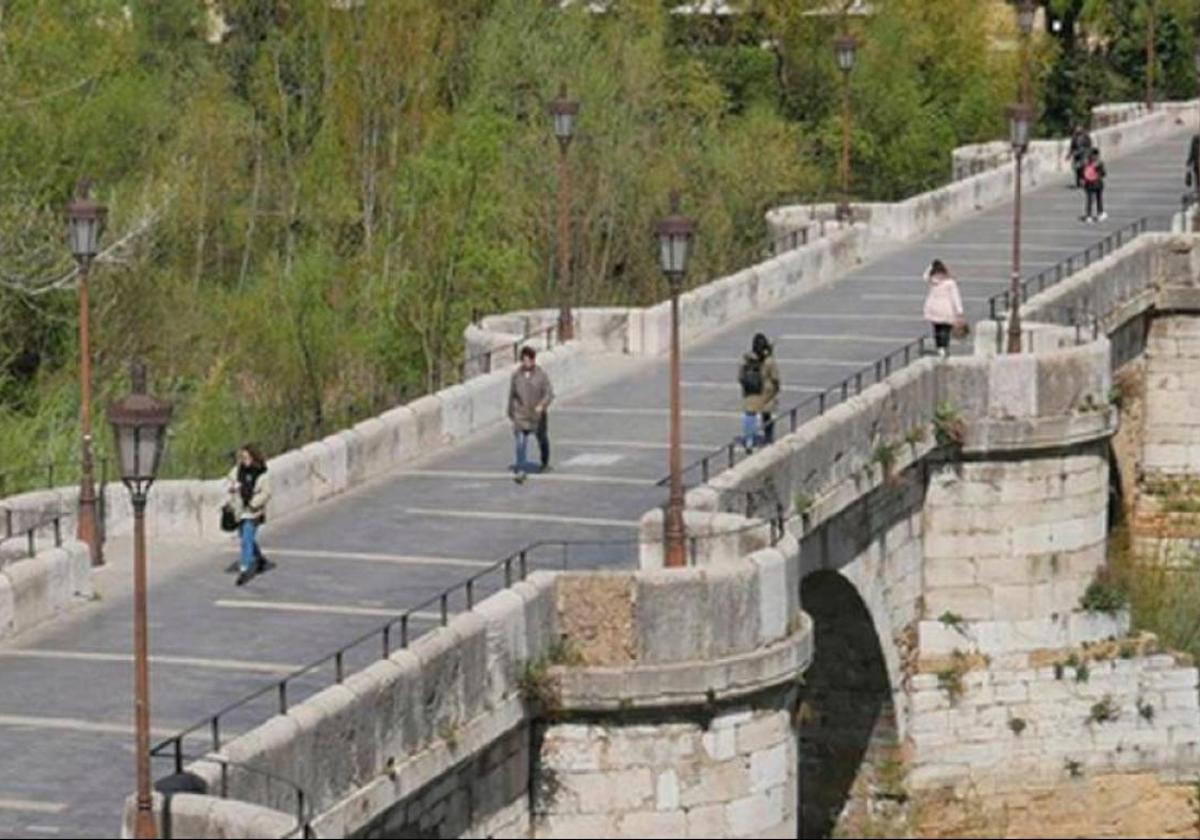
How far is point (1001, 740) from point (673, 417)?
10.5m

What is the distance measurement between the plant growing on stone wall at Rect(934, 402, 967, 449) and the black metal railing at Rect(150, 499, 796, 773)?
5.64 metres

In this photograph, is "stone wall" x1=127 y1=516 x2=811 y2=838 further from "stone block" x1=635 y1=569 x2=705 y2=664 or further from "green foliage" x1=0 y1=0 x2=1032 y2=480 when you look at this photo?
"green foliage" x1=0 y1=0 x2=1032 y2=480

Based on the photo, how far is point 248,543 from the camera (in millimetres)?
25844

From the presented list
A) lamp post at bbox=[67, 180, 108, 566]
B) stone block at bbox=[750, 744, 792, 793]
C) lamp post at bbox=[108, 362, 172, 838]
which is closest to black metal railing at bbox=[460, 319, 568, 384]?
lamp post at bbox=[67, 180, 108, 566]

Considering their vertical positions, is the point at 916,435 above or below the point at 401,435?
below

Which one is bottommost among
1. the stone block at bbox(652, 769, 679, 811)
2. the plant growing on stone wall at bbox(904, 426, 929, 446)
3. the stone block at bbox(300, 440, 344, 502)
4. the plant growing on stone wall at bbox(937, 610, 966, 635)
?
the plant growing on stone wall at bbox(937, 610, 966, 635)

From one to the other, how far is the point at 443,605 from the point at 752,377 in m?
7.38

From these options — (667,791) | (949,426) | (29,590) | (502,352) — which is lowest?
(667,791)

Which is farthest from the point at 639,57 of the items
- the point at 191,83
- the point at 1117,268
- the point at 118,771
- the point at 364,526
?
the point at 118,771

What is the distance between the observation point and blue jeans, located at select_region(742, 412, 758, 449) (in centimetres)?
3052

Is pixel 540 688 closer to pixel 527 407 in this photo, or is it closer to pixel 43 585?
pixel 43 585

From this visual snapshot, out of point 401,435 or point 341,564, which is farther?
point 401,435

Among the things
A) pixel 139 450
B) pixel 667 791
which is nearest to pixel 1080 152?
pixel 667 791

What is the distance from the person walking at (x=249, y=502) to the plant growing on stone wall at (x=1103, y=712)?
11.9 metres
